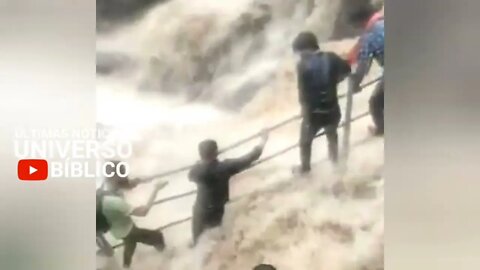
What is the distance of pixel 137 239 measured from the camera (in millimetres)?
1206

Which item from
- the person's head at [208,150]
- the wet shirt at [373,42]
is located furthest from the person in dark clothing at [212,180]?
the wet shirt at [373,42]

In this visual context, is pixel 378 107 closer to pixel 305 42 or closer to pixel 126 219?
pixel 305 42

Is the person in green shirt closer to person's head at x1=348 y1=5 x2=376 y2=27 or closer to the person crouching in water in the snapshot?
the person crouching in water

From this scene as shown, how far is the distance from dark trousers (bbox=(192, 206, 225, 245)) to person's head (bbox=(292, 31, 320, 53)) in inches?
11.4

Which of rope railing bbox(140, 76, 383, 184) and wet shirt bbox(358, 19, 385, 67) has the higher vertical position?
wet shirt bbox(358, 19, 385, 67)

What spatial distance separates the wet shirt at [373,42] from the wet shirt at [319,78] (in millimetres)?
33

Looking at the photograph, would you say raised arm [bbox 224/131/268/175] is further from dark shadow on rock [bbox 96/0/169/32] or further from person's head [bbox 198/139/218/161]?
dark shadow on rock [bbox 96/0/169/32]

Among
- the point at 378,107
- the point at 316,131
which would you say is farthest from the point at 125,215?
the point at 378,107

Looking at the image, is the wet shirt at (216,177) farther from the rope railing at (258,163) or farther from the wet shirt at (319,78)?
the wet shirt at (319,78)

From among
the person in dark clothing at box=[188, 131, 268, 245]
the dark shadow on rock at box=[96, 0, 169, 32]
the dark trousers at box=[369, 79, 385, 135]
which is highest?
the dark shadow on rock at box=[96, 0, 169, 32]

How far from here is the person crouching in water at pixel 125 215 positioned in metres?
1.20

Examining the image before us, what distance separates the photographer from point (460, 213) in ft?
4.08

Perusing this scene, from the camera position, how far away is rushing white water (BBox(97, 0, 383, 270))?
1.20 meters

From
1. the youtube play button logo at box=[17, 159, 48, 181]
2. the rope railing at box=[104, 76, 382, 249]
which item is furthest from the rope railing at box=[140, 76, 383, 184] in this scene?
the youtube play button logo at box=[17, 159, 48, 181]
